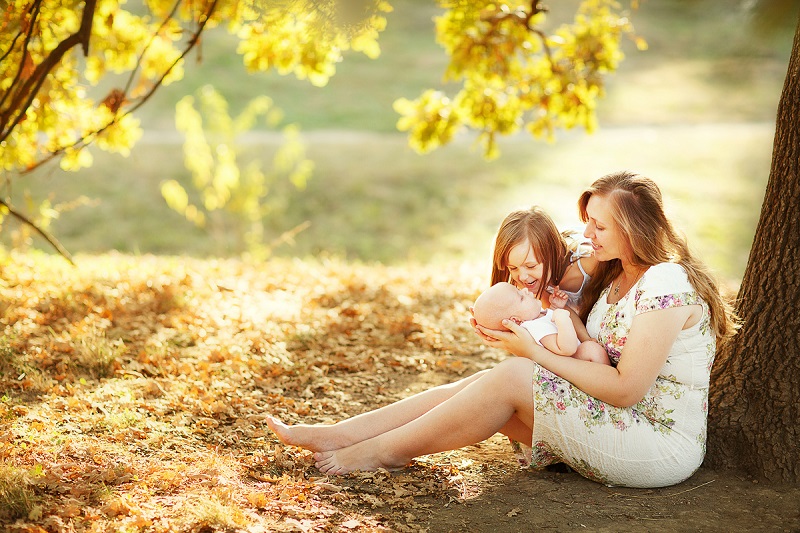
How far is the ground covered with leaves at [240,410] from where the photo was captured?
286cm

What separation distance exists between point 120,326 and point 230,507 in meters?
2.30

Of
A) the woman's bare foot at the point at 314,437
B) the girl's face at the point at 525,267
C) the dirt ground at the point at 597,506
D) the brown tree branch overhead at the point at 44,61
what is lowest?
the dirt ground at the point at 597,506

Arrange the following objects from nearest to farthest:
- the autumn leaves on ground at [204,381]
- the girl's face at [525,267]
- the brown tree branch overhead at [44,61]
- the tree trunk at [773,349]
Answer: the autumn leaves on ground at [204,381]
the tree trunk at [773,349]
the girl's face at [525,267]
the brown tree branch overhead at [44,61]

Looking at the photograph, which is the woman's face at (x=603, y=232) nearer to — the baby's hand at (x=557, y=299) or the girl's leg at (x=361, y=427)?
the baby's hand at (x=557, y=299)

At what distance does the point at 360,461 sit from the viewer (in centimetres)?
331

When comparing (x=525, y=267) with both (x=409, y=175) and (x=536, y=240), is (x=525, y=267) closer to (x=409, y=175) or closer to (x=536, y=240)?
(x=536, y=240)

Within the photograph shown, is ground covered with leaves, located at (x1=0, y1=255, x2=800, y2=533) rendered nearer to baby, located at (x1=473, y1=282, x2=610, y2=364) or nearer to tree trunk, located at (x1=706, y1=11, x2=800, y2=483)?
tree trunk, located at (x1=706, y1=11, x2=800, y2=483)

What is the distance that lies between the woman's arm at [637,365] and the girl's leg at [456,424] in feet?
0.71

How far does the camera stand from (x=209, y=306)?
16.8ft

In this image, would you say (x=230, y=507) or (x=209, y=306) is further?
(x=209, y=306)

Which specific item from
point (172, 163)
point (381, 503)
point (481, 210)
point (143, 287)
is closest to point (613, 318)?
point (381, 503)

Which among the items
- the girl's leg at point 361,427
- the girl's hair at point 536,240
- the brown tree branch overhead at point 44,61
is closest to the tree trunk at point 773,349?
the girl's hair at point 536,240

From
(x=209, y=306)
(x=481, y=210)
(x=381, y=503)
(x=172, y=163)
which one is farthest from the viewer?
(x=172, y=163)

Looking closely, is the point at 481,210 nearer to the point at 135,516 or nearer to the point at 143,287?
the point at 143,287
